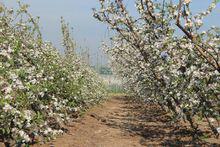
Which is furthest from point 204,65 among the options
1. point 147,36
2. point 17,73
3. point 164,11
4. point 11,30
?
point 11,30

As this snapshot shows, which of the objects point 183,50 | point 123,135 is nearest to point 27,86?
point 183,50

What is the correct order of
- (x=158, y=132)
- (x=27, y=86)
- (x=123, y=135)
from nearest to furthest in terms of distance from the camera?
(x=27, y=86)
(x=123, y=135)
(x=158, y=132)

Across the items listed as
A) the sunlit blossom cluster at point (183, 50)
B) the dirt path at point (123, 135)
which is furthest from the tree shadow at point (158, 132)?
the sunlit blossom cluster at point (183, 50)

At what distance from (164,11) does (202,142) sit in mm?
5784

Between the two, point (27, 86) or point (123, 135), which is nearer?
point (27, 86)

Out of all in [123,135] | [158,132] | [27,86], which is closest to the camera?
[27,86]

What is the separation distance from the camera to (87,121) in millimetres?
24734

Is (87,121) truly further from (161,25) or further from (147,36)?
(161,25)

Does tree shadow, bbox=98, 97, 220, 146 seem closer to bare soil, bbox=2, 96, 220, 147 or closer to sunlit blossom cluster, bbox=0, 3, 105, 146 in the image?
bare soil, bbox=2, 96, 220, 147

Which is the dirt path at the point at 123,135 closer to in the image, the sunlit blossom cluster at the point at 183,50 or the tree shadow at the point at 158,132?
the tree shadow at the point at 158,132

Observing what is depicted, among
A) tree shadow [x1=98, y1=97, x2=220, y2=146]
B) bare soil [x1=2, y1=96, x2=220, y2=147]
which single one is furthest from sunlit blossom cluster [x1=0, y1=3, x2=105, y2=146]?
tree shadow [x1=98, y1=97, x2=220, y2=146]

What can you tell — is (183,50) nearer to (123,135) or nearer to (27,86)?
(27,86)

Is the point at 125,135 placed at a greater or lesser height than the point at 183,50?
lesser

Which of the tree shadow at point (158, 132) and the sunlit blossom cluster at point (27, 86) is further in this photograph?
the tree shadow at point (158, 132)
